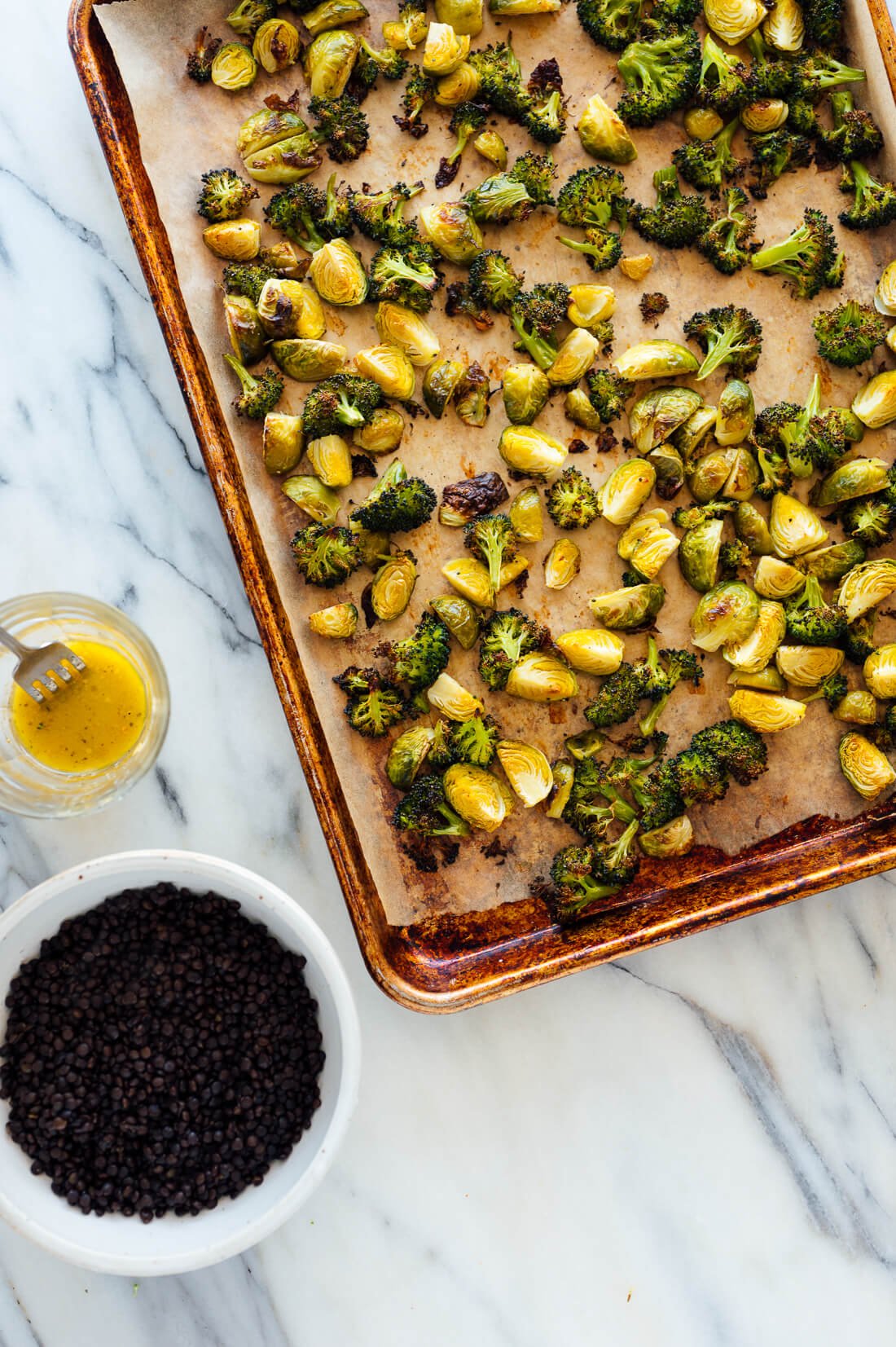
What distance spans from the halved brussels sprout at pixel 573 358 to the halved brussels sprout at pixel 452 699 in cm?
66

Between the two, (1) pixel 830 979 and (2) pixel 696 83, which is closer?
(2) pixel 696 83

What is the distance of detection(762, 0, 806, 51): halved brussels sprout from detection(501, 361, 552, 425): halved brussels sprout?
86 cm

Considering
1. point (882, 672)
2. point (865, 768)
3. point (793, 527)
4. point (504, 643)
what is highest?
point (504, 643)

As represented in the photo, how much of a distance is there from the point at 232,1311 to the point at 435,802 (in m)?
1.19

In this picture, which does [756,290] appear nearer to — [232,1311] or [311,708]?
[311,708]

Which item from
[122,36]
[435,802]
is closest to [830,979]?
[435,802]

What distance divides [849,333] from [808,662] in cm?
69

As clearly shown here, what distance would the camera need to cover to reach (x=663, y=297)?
215 cm

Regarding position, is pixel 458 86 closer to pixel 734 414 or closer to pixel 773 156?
pixel 773 156

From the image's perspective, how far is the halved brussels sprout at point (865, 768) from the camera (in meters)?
2.09

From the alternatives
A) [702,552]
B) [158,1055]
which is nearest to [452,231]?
[702,552]

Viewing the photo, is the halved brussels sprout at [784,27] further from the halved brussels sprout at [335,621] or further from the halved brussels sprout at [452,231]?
the halved brussels sprout at [335,621]

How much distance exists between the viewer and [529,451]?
6.81ft

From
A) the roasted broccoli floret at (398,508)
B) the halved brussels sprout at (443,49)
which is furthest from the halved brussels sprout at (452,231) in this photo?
the roasted broccoli floret at (398,508)
